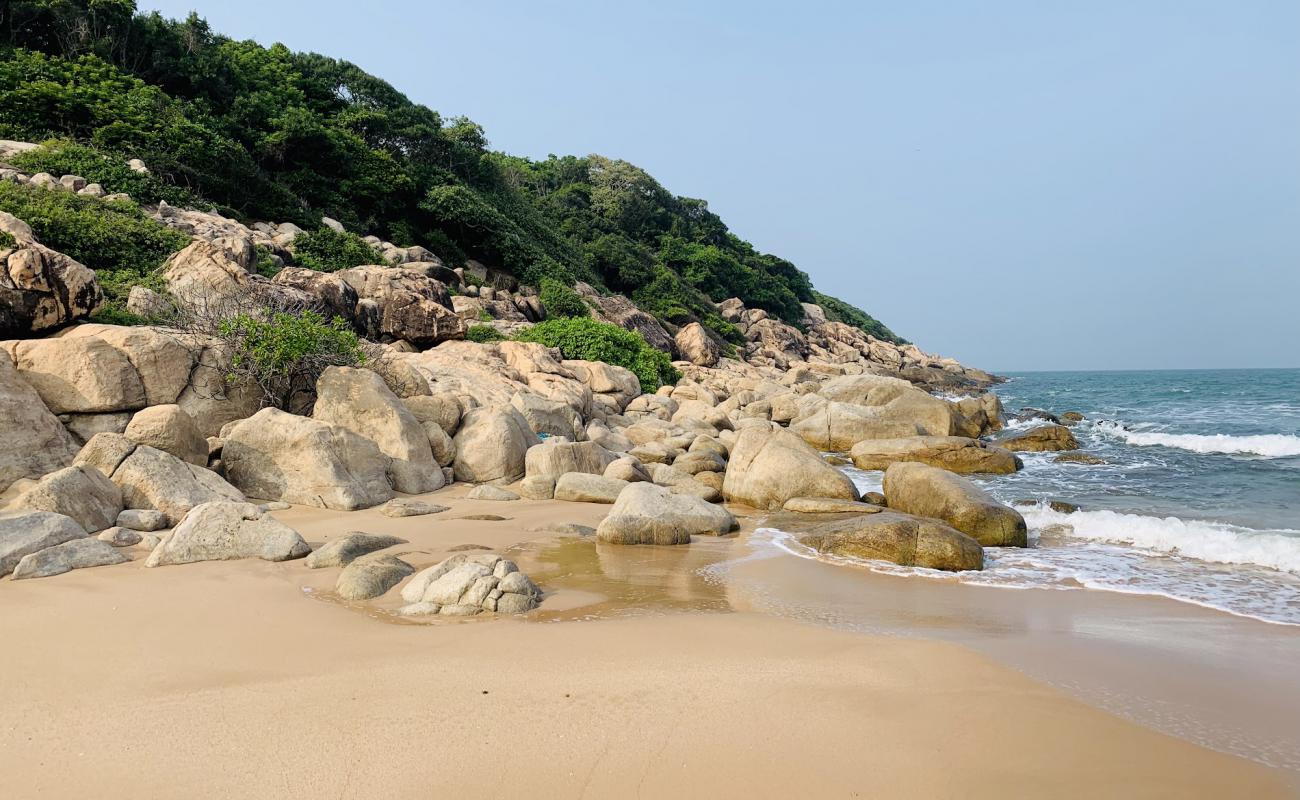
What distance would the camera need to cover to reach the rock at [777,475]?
37.2 feet

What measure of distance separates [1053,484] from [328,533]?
44.5 ft

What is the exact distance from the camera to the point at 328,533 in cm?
767

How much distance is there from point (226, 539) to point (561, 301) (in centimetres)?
2562

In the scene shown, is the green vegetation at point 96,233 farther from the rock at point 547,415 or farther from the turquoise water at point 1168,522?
the turquoise water at point 1168,522

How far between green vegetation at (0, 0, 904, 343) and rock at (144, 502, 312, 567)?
2000 cm

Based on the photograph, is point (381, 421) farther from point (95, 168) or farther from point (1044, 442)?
point (95, 168)

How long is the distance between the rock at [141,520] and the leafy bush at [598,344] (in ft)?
53.6

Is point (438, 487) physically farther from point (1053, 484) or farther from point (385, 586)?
point (1053, 484)

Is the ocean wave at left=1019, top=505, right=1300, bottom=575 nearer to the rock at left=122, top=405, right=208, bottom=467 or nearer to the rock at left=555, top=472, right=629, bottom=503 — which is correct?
the rock at left=555, top=472, right=629, bottom=503

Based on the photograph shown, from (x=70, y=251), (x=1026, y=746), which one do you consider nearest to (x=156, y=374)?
(x=70, y=251)

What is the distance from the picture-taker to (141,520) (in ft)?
23.5

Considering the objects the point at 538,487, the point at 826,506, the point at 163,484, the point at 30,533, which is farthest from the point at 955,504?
the point at 30,533

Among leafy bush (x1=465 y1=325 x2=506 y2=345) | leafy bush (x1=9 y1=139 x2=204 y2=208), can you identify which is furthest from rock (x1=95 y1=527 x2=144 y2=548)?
leafy bush (x1=9 y1=139 x2=204 y2=208)

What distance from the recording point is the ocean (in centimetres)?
717
